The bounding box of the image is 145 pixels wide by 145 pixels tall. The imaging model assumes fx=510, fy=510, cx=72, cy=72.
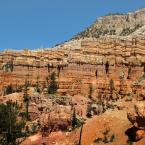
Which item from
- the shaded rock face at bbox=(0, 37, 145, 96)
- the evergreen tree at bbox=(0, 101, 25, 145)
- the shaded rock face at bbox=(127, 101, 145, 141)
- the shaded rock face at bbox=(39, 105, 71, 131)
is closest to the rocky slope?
the shaded rock face at bbox=(0, 37, 145, 96)

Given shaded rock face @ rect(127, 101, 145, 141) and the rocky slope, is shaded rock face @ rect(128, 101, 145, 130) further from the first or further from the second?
the rocky slope

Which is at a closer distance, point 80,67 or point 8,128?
point 8,128

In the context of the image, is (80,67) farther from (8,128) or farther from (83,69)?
(8,128)

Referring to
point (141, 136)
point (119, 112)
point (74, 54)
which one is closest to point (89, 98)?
point (74, 54)

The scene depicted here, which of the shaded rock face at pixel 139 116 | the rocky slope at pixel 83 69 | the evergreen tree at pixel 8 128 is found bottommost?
the evergreen tree at pixel 8 128

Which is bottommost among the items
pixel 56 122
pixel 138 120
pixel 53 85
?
pixel 56 122

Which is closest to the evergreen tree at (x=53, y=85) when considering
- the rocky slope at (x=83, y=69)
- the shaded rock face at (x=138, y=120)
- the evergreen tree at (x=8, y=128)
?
the rocky slope at (x=83, y=69)

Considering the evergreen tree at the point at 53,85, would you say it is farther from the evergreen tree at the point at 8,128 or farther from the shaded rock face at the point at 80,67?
the evergreen tree at the point at 8,128

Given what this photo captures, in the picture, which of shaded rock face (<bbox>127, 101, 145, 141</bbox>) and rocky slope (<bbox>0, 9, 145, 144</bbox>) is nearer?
shaded rock face (<bbox>127, 101, 145, 141</bbox>)

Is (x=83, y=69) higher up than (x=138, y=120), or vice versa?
(x=83, y=69)

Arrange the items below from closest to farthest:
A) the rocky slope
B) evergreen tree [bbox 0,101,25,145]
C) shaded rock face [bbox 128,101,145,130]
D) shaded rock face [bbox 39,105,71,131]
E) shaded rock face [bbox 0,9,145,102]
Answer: shaded rock face [bbox 128,101,145,130]
shaded rock face [bbox 39,105,71,131]
evergreen tree [bbox 0,101,25,145]
the rocky slope
shaded rock face [bbox 0,9,145,102]

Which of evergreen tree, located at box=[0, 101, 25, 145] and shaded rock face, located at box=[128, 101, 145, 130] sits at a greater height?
shaded rock face, located at box=[128, 101, 145, 130]

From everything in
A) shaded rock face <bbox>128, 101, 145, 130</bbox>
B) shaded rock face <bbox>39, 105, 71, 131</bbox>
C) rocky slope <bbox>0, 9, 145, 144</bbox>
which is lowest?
shaded rock face <bbox>39, 105, 71, 131</bbox>

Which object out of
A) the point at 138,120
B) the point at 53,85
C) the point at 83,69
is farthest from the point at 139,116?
the point at 83,69
